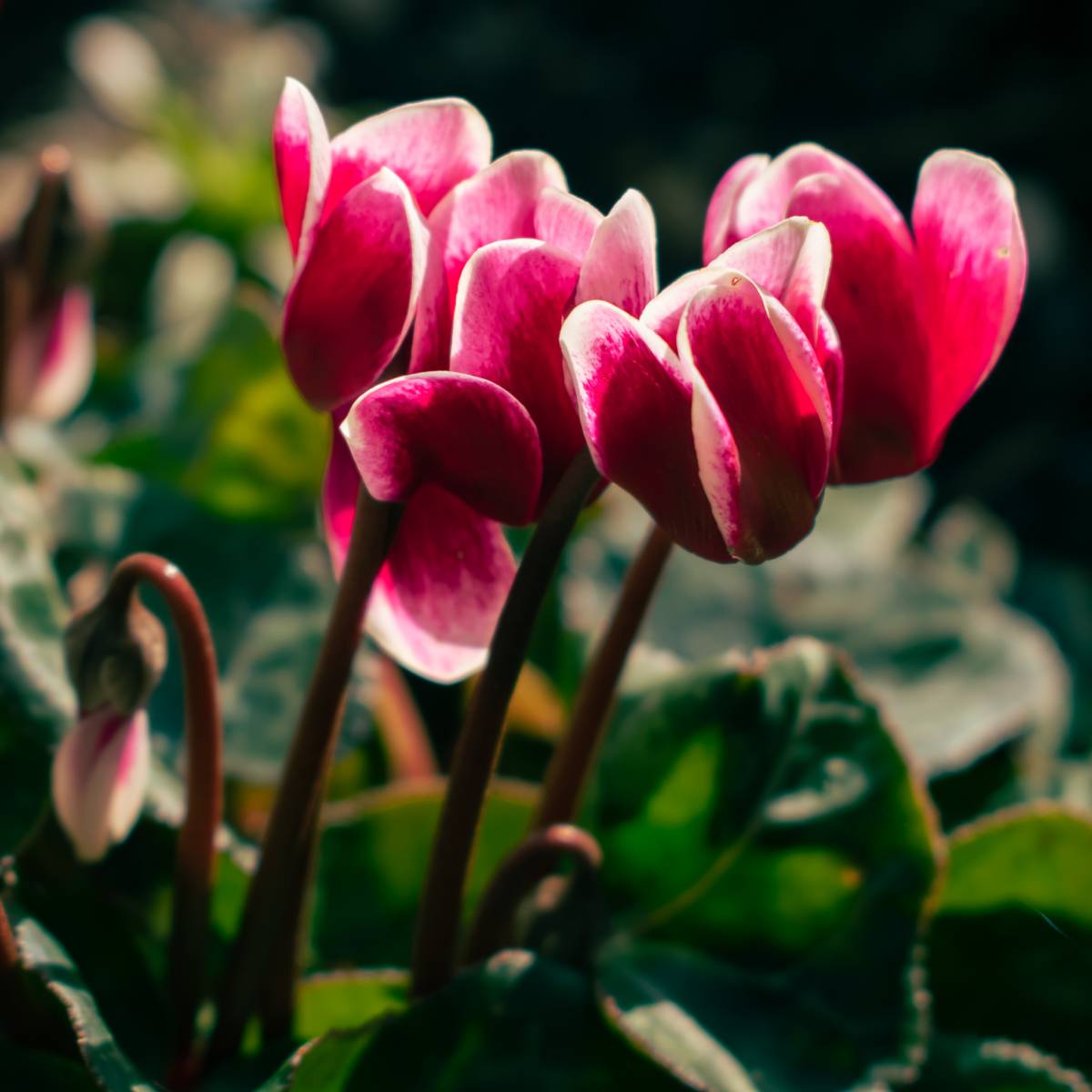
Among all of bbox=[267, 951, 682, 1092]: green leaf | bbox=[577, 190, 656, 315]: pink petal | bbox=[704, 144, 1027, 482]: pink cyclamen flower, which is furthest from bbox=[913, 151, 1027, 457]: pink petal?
bbox=[267, 951, 682, 1092]: green leaf

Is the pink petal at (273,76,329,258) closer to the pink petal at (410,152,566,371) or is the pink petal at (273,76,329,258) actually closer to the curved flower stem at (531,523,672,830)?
the pink petal at (410,152,566,371)

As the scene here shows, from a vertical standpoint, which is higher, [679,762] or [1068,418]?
[679,762]

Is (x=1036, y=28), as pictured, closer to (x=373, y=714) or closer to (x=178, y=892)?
(x=373, y=714)

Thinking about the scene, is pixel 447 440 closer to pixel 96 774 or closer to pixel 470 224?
pixel 470 224

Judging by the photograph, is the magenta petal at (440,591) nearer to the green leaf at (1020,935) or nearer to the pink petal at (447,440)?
the pink petal at (447,440)

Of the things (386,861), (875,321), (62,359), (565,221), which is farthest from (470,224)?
(62,359)

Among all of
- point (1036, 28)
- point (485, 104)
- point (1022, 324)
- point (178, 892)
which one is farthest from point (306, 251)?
point (1036, 28)

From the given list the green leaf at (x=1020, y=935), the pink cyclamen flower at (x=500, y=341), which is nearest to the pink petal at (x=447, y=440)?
the pink cyclamen flower at (x=500, y=341)
